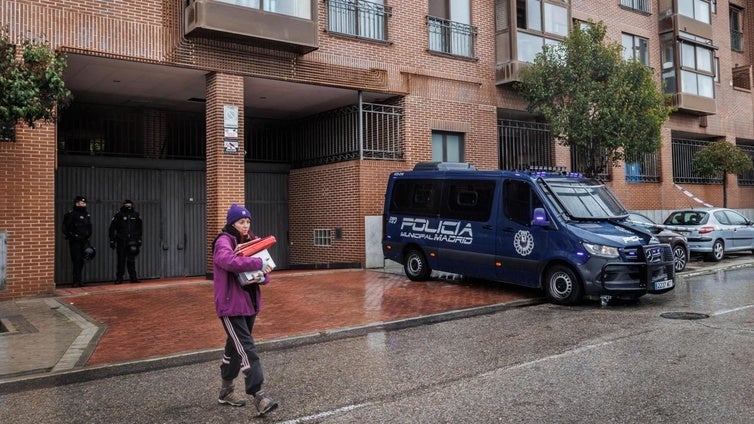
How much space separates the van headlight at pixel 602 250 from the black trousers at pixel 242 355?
597 centimetres

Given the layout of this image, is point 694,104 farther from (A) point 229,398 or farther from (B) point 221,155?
(A) point 229,398

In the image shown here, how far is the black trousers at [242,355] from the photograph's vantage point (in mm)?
4609

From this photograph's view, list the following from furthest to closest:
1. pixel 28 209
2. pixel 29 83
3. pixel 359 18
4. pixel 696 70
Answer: pixel 696 70, pixel 359 18, pixel 28 209, pixel 29 83

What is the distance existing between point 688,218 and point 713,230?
0.76 meters

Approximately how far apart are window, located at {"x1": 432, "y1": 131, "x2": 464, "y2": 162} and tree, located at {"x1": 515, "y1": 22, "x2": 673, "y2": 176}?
2.65 metres

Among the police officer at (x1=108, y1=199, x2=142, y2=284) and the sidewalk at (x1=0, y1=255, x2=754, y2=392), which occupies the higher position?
the police officer at (x1=108, y1=199, x2=142, y2=284)

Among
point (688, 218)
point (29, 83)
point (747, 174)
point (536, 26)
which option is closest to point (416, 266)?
point (29, 83)

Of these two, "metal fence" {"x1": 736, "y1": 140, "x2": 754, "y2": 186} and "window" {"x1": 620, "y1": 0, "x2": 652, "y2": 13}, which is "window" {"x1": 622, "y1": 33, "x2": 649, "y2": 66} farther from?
"metal fence" {"x1": 736, "y1": 140, "x2": 754, "y2": 186}

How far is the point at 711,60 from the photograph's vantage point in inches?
934

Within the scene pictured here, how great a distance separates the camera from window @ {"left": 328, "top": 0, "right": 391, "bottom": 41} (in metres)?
14.7

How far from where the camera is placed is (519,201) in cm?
1015

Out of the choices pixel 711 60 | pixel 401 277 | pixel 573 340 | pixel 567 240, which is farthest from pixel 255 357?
pixel 711 60

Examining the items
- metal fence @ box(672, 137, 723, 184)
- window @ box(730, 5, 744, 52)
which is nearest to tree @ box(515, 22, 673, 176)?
metal fence @ box(672, 137, 723, 184)

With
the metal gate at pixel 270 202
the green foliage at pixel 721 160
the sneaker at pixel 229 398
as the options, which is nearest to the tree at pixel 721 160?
the green foliage at pixel 721 160
